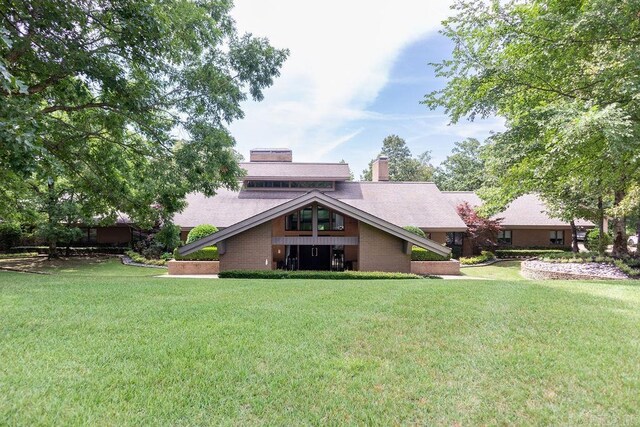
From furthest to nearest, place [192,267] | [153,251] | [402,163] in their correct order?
1. [402,163]
2. [153,251]
3. [192,267]

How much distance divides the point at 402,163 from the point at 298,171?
35644mm

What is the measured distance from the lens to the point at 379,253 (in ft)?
61.9

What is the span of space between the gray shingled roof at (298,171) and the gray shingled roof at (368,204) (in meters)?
1.21

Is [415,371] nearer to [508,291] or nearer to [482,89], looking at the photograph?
[508,291]

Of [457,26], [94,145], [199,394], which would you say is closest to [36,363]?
Result: [199,394]

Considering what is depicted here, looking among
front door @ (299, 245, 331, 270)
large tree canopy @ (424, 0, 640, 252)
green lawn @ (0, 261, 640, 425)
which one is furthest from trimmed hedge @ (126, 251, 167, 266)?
large tree canopy @ (424, 0, 640, 252)

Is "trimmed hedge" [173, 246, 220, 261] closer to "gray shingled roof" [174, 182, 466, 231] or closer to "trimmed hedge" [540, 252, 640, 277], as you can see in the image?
"gray shingled roof" [174, 182, 466, 231]

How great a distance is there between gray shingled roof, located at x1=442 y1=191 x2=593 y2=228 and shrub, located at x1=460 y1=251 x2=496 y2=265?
12.9 ft

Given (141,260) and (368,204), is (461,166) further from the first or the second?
(141,260)

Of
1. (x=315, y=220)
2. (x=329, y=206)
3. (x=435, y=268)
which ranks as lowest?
(x=435, y=268)

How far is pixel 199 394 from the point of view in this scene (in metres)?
3.45

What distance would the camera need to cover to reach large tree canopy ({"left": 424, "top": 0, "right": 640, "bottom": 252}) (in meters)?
9.47

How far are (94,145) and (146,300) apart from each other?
9432 millimetres

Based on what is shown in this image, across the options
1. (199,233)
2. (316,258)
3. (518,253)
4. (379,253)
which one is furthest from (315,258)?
(518,253)
